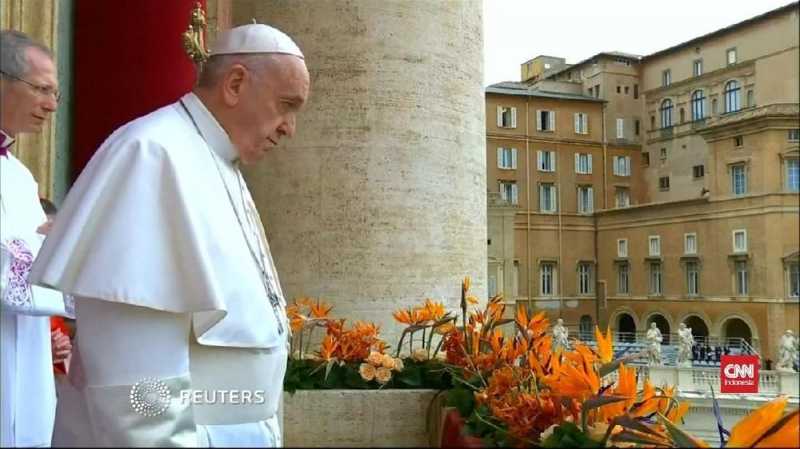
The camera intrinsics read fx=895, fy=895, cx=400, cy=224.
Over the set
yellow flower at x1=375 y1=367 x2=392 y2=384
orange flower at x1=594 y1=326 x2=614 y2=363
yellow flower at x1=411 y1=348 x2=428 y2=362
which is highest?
orange flower at x1=594 y1=326 x2=614 y2=363

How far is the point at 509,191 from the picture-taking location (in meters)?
27.8

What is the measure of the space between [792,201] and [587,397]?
28920mm

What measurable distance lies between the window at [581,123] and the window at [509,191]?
3.19 m

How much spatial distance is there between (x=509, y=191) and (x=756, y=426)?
27.1m

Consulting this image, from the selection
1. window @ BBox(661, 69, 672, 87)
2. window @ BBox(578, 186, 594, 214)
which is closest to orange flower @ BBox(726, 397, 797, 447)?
window @ BBox(578, 186, 594, 214)

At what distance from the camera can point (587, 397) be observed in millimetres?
1276

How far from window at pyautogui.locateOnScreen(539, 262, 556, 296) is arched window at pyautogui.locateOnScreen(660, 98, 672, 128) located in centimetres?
631

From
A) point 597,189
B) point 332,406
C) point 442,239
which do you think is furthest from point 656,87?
point 332,406

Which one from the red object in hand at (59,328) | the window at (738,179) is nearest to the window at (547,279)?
the window at (738,179)

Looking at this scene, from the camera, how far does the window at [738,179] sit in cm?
2808

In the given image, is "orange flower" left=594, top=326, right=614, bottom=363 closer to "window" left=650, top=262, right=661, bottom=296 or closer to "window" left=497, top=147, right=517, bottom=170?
"window" left=497, top=147, right=517, bottom=170

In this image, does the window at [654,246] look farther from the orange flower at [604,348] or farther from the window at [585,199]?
the orange flower at [604,348]

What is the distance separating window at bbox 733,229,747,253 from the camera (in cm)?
2775

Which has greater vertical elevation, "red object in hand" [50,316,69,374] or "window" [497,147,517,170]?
"window" [497,147,517,170]
